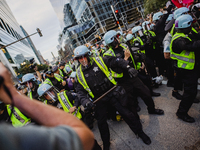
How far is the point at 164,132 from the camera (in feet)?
8.67

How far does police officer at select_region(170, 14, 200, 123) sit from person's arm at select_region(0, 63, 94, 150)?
2.62 m

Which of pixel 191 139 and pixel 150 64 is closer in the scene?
pixel 191 139

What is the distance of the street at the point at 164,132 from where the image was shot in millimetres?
2283

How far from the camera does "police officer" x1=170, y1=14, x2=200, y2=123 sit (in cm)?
234

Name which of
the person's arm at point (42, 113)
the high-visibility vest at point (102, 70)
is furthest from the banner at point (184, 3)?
the person's arm at point (42, 113)

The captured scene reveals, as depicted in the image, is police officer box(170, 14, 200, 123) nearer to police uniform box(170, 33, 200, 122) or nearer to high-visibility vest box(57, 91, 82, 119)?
police uniform box(170, 33, 200, 122)

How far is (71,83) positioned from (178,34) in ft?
13.2

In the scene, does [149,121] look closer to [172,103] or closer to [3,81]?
[172,103]

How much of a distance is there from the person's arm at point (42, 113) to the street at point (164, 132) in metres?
2.46

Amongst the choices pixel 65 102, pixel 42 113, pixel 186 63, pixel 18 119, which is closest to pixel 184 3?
pixel 186 63

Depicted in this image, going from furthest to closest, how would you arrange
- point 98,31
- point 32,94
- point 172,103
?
point 98,31 → point 32,94 → point 172,103

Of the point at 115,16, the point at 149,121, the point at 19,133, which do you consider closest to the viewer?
the point at 19,133

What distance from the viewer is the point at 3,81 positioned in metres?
0.61

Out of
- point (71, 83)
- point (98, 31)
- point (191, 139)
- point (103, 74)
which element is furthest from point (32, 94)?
point (98, 31)
